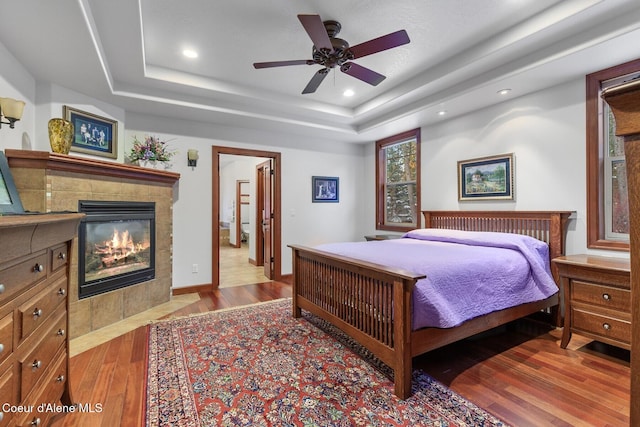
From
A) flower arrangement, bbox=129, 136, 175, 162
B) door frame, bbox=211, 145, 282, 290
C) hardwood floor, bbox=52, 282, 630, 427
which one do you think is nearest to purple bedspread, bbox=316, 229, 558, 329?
hardwood floor, bbox=52, 282, 630, 427

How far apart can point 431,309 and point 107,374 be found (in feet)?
7.26

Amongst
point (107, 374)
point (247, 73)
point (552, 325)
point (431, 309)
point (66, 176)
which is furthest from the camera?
point (247, 73)

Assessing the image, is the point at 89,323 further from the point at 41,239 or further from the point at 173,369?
the point at 41,239

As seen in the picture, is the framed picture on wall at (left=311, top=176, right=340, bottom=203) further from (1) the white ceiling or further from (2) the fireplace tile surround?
(2) the fireplace tile surround

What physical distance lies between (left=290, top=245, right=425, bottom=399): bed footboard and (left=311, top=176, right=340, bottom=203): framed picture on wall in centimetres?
221

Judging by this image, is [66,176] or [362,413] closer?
[362,413]

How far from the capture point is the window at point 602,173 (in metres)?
2.76

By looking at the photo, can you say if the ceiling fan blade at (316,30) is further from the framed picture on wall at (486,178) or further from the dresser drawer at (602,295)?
the dresser drawer at (602,295)

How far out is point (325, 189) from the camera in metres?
5.39

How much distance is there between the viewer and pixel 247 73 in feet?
11.4

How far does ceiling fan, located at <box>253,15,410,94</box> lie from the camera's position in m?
2.16

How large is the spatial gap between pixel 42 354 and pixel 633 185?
2.11 metres

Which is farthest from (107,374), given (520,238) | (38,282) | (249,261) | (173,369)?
(249,261)

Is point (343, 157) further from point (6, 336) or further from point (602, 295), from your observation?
point (6, 336)
